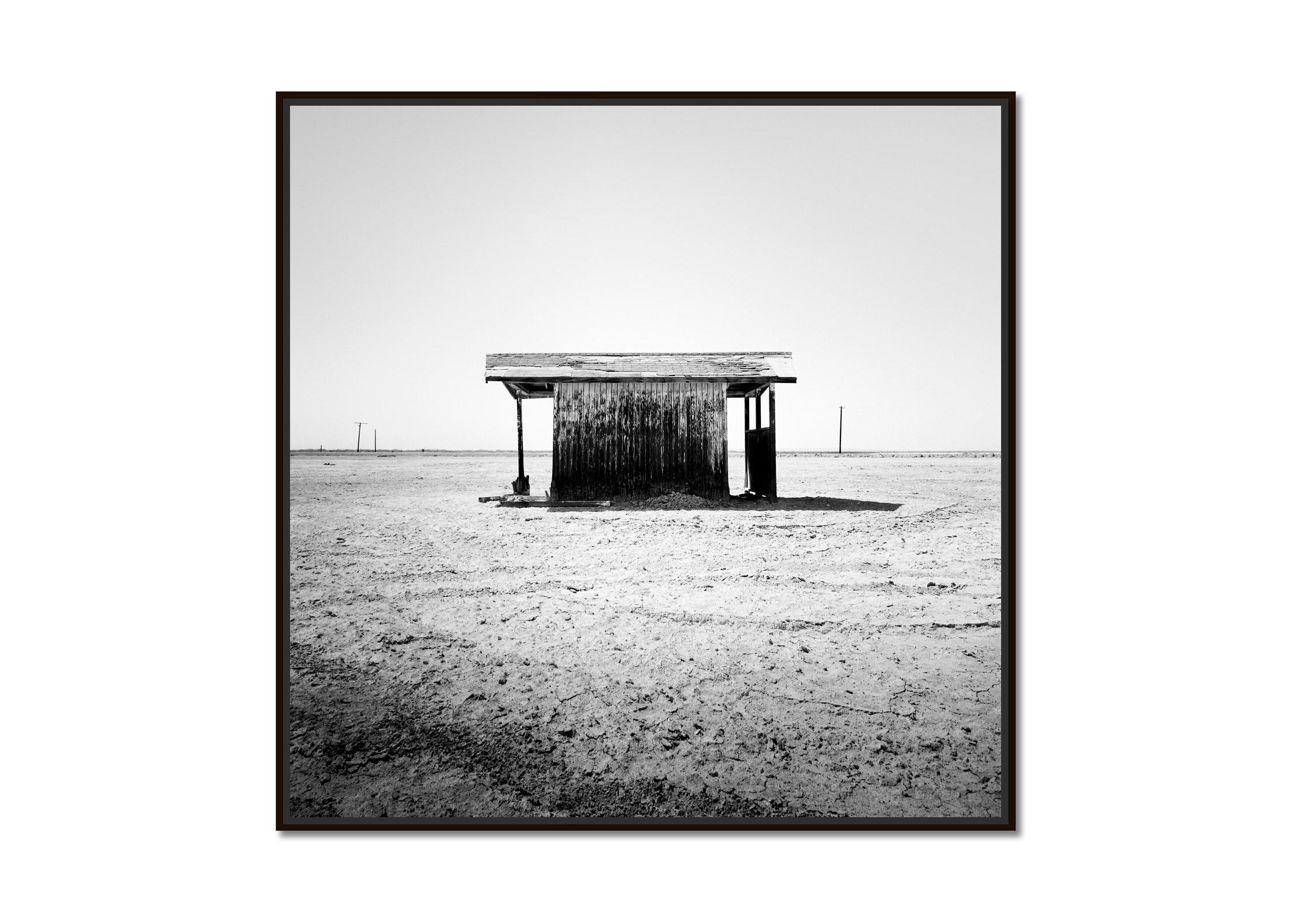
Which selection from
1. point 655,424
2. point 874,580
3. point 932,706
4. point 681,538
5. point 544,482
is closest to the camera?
point 932,706

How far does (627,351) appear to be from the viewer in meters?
4.86

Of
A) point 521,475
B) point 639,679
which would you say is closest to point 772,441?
point 521,475

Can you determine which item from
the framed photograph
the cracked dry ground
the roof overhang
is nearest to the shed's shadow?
the roof overhang

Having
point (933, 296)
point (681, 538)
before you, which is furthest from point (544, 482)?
point (933, 296)

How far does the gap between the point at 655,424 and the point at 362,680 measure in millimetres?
7020

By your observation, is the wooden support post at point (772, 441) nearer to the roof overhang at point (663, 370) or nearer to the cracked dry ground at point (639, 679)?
the roof overhang at point (663, 370)

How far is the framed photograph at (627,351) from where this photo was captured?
2963 mm

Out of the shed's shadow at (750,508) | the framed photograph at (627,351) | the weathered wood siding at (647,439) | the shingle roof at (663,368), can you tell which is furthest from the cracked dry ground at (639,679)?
the weathered wood siding at (647,439)

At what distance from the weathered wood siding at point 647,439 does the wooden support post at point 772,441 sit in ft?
2.64

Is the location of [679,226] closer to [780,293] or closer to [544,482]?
[780,293]

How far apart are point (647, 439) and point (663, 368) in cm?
127

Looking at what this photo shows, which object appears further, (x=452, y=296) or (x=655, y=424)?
(x=655, y=424)

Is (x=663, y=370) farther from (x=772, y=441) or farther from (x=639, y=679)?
(x=639, y=679)

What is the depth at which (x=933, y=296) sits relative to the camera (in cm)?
400
